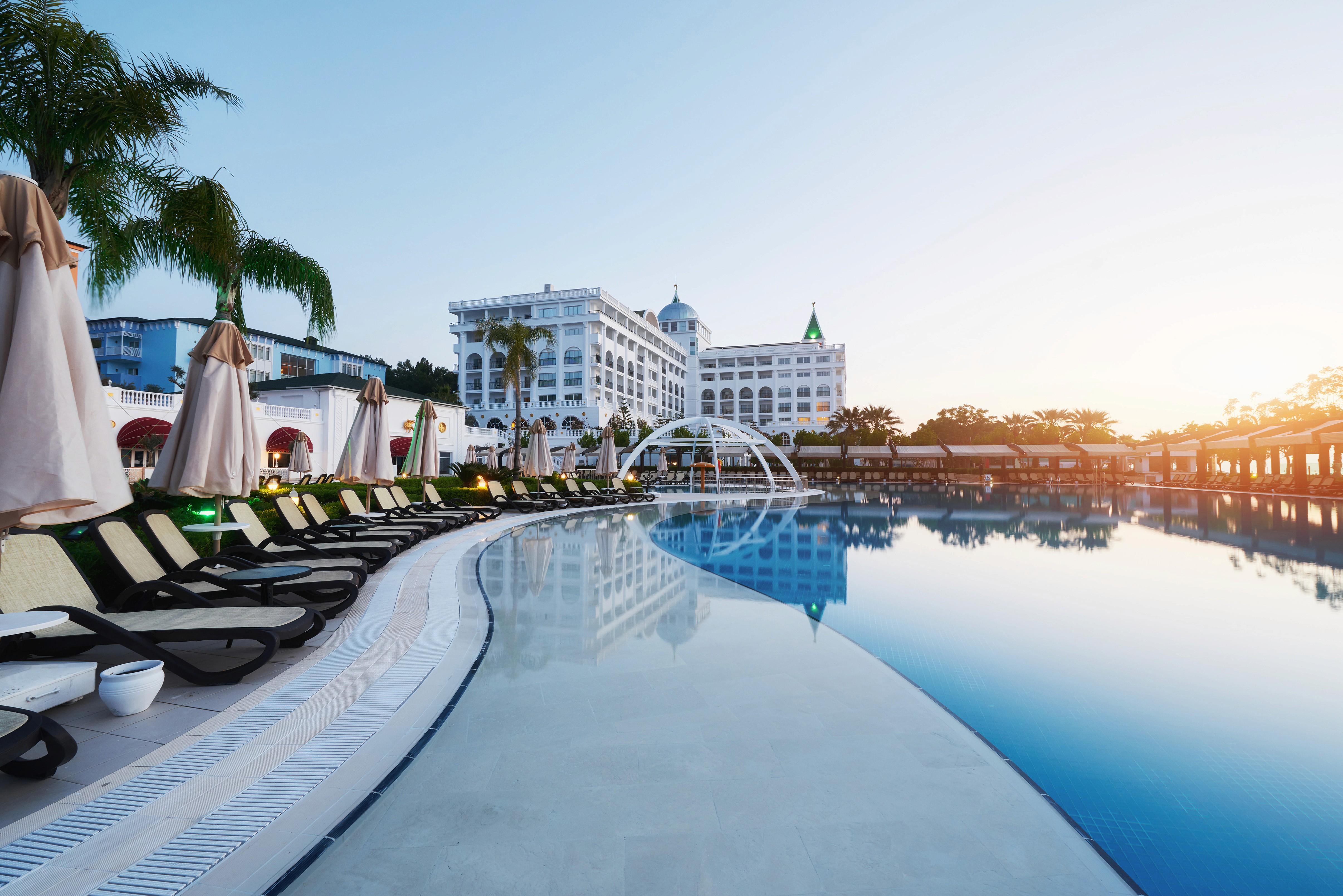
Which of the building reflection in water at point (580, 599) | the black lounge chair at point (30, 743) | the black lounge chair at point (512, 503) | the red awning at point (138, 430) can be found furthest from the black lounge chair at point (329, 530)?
the red awning at point (138, 430)

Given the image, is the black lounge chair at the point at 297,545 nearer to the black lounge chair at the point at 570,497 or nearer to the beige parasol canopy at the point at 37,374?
→ the beige parasol canopy at the point at 37,374

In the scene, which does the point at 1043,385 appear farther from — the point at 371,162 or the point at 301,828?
the point at 301,828

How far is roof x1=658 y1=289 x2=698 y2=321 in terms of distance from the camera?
3802 inches

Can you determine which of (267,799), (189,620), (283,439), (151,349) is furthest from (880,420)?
(267,799)

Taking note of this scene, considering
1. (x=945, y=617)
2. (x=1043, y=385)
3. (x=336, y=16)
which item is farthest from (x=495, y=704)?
(x=1043, y=385)

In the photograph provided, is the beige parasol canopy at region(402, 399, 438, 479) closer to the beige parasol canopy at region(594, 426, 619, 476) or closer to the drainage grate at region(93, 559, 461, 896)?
the drainage grate at region(93, 559, 461, 896)

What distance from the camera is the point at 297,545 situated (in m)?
7.54

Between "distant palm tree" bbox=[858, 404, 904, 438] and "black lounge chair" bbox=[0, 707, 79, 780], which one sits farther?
"distant palm tree" bbox=[858, 404, 904, 438]

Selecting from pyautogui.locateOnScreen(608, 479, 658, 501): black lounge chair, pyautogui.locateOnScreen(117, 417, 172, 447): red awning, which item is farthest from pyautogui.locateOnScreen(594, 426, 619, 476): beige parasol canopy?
pyautogui.locateOnScreen(117, 417, 172, 447): red awning

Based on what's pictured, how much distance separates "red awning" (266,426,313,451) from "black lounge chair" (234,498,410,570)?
20280 millimetres

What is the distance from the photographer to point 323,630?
4957 mm

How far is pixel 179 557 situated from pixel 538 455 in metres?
13.8

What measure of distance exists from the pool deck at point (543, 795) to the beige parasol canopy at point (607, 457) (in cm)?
1865

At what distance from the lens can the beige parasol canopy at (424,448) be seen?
40.3ft
